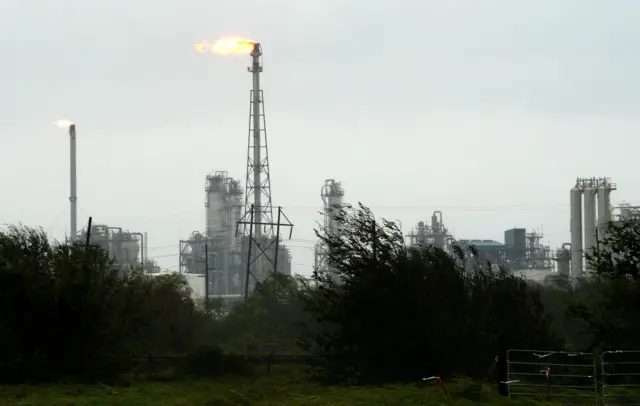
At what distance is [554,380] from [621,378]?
7.27 ft

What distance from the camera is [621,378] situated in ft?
107

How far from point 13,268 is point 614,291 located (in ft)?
67.0

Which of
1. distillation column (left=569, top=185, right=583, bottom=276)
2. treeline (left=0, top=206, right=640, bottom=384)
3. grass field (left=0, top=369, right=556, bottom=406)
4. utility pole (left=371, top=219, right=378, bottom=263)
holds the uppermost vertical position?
distillation column (left=569, top=185, right=583, bottom=276)

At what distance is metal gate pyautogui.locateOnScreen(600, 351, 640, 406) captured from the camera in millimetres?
22688

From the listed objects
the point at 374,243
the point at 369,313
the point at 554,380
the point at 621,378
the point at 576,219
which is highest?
the point at 576,219

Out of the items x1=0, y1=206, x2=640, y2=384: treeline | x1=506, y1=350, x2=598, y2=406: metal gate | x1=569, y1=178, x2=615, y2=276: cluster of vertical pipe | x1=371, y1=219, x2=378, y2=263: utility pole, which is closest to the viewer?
x1=506, y1=350, x2=598, y2=406: metal gate

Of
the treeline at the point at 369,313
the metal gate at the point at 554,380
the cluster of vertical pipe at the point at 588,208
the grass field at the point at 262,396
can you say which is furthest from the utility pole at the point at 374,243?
the cluster of vertical pipe at the point at 588,208

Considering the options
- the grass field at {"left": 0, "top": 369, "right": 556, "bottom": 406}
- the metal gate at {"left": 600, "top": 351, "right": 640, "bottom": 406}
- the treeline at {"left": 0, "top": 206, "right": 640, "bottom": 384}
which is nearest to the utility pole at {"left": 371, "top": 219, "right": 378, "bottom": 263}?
the treeline at {"left": 0, "top": 206, "right": 640, "bottom": 384}

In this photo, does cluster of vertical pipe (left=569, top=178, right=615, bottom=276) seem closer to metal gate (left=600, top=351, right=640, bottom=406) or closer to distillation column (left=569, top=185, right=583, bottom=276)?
distillation column (left=569, top=185, right=583, bottom=276)

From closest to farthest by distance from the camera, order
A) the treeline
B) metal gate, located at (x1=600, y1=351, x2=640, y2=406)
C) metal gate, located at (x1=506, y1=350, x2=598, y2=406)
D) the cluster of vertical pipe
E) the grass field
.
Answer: metal gate, located at (x1=600, y1=351, x2=640, y2=406)
the grass field
metal gate, located at (x1=506, y1=350, x2=598, y2=406)
the treeline
the cluster of vertical pipe

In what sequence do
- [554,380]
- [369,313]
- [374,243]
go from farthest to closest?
1. [374,243]
2. [369,313]
3. [554,380]

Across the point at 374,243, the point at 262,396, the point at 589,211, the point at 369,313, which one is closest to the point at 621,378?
the point at 369,313

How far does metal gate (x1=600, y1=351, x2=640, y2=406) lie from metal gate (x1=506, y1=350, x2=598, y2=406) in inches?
13.8

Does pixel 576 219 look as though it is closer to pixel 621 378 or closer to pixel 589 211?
pixel 589 211
